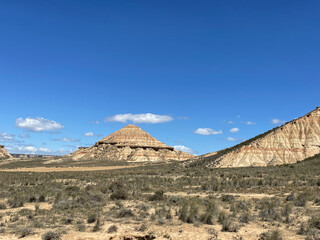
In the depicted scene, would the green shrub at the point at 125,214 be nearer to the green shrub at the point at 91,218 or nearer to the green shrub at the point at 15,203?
the green shrub at the point at 91,218

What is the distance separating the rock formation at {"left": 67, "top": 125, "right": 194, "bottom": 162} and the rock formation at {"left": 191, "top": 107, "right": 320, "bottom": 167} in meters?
65.2

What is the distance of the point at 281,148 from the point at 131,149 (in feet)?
268

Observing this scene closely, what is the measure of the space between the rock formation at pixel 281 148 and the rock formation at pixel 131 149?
65.2 m

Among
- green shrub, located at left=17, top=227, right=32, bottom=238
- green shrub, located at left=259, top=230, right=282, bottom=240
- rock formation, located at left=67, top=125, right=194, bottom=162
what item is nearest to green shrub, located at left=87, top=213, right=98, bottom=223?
green shrub, located at left=17, top=227, right=32, bottom=238

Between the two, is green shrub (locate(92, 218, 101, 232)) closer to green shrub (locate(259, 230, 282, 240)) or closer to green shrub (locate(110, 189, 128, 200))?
green shrub (locate(259, 230, 282, 240))

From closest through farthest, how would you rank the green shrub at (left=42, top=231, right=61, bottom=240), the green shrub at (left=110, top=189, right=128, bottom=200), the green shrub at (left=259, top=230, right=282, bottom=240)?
the green shrub at (left=259, top=230, right=282, bottom=240), the green shrub at (left=42, top=231, right=61, bottom=240), the green shrub at (left=110, top=189, right=128, bottom=200)

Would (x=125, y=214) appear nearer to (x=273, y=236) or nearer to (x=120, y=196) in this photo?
(x=120, y=196)

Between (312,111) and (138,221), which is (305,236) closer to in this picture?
(138,221)

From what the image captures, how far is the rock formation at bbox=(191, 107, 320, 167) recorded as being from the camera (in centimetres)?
5594

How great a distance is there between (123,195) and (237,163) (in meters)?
40.7

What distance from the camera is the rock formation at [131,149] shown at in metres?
124

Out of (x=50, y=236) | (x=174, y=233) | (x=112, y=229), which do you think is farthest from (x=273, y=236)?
(x=50, y=236)

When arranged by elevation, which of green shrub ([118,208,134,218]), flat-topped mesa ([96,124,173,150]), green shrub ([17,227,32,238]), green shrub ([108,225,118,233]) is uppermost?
Answer: flat-topped mesa ([96,124,173,150])

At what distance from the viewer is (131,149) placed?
427ft
